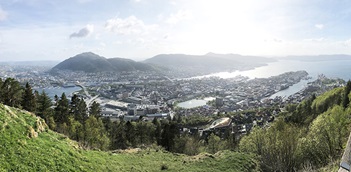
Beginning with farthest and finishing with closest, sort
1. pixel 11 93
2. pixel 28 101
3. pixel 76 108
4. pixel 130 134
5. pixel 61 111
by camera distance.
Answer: pixel 76 108
pixel 130 134
pixel 61 111
pixel 28 101
pixel 11 93

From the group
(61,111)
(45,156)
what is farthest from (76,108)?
(45,156)

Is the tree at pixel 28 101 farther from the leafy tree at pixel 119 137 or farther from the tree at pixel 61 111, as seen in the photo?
the leafy tree at pixel 119 137

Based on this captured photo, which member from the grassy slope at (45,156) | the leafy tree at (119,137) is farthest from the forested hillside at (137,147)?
the leafy tree at (119,137)

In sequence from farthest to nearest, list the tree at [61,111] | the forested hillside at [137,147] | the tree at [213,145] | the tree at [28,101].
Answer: the tree at [61,111], the tree at [213,145], the tree at [28,101], the forested hillside at [137,147]

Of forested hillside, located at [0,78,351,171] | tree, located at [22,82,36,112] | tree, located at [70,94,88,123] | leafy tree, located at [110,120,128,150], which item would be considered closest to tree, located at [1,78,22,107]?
forested hillside, located at [0,78,351,171]

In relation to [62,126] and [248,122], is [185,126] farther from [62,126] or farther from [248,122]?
[62,126]

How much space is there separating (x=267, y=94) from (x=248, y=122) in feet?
200

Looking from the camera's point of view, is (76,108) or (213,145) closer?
(213,145)

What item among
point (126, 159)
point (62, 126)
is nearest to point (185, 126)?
point (62, 126)

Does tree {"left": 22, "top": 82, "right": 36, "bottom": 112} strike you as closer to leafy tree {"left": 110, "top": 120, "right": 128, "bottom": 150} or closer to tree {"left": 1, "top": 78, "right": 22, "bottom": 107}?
tree {"left": 1, "top": 78, "right": 22, "bottom": 107}

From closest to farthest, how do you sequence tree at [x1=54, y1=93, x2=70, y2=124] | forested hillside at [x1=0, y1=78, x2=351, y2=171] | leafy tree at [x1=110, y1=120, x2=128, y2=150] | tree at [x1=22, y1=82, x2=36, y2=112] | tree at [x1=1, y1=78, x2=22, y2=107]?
1. forested hillside at [x1=0, y1=78, x2=351, y2=171]
2. tree at [x1=1, y1=78, x2=22, y2=107]
3. tree at [x1=22, y1=82, x2=36, y2=112]
4. leafy tree at [x1=110, y1=120, x2=128, y2=150]
5. tree at [x1=54, y1=93, x2=70, y2=124]

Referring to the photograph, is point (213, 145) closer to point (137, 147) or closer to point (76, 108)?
point (137, 147)

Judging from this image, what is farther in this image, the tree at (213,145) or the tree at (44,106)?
the tree at (213,145)

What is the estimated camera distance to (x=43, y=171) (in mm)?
8555
